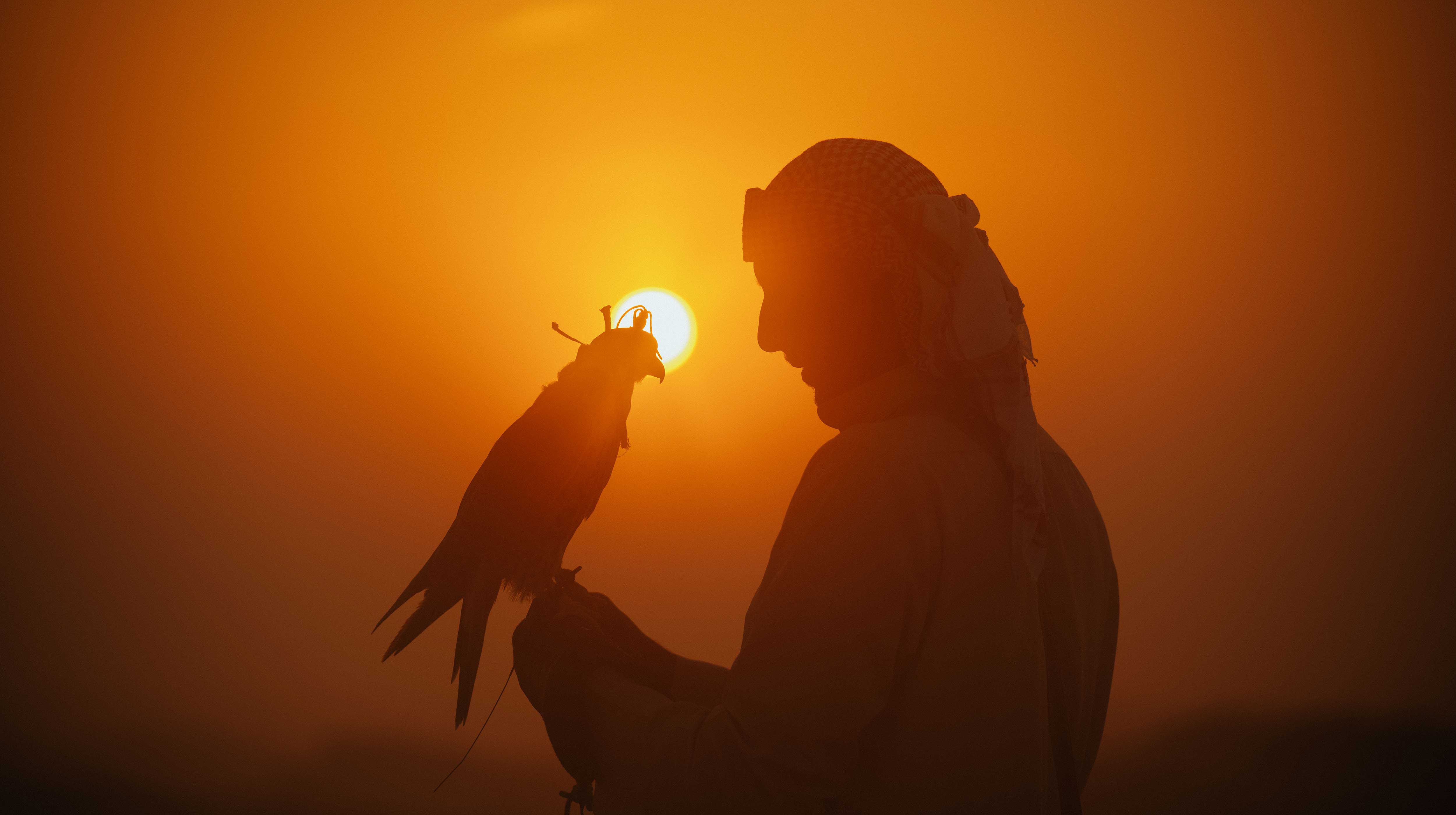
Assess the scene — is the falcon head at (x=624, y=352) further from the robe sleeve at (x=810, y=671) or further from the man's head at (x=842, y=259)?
the robe sleeve at (x=810, y=671)

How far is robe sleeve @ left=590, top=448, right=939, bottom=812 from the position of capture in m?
0.59

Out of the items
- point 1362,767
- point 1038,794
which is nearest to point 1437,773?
point 1362,767

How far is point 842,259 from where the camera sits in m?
0.89

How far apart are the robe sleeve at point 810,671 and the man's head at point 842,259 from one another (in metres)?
0.22

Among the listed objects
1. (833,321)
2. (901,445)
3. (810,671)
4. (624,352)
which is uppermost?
(624,352)

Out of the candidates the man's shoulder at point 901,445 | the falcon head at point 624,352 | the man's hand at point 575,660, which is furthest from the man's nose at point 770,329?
the falcon head at point 624,352

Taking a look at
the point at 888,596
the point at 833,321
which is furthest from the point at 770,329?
the point at 888,596

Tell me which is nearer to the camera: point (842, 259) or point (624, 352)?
point (842, 259)

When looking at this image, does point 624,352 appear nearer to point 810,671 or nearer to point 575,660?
point 575,660

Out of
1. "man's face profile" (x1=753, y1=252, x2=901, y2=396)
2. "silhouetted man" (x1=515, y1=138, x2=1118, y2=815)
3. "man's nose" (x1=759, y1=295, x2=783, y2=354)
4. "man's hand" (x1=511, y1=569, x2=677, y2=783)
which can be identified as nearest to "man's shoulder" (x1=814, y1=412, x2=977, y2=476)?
"silhouetted man" (x1=515, y1=138, x2=1118, y2=815)

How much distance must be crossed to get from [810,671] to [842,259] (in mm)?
533

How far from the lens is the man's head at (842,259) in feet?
2.85

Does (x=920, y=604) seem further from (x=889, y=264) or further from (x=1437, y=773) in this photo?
(x=1437, y=773)

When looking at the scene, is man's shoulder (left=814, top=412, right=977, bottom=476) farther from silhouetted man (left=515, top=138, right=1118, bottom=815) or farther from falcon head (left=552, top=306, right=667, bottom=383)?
falcon head (left=552, top=306, right=667, bottom=383)
